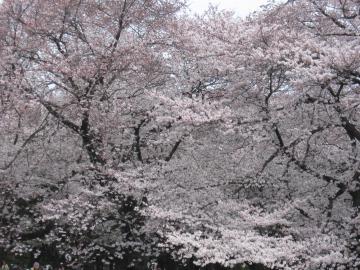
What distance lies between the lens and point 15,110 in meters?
10.9

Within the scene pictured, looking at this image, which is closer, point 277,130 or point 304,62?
point 304,62

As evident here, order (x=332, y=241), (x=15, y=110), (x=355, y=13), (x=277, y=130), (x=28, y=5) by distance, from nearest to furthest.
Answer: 1. (x=332, y=241)
2. (x=355, y=13)
3. (x=277, y=130)
4. (x=15, y=110)
5. (x=28, y=5)

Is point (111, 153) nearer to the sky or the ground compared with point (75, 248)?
nearer to the sky

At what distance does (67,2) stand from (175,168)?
4471 millimetres

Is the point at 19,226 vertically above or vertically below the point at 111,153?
below

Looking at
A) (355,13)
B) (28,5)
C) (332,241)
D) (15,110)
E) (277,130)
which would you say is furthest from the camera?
(28,5)

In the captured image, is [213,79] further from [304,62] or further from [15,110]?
[15,110]

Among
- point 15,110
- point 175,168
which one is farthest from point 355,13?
point 15,110

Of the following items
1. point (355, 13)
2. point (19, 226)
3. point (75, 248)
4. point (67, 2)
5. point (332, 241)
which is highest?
point (67, 2)

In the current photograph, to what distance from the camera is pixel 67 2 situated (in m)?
10.9

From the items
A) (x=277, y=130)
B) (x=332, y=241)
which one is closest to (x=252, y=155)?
(x=277, y=130)

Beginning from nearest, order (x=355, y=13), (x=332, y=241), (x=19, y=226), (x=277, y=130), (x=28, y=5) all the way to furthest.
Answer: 1. (x=332, y=241)
2. (x=355, y=13)
3. (x=277, y=130)
4. (x=28, y=5)
5. (x=19, y=226)

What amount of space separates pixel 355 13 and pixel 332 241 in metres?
4.41

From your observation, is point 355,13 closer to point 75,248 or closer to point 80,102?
point 80,102
